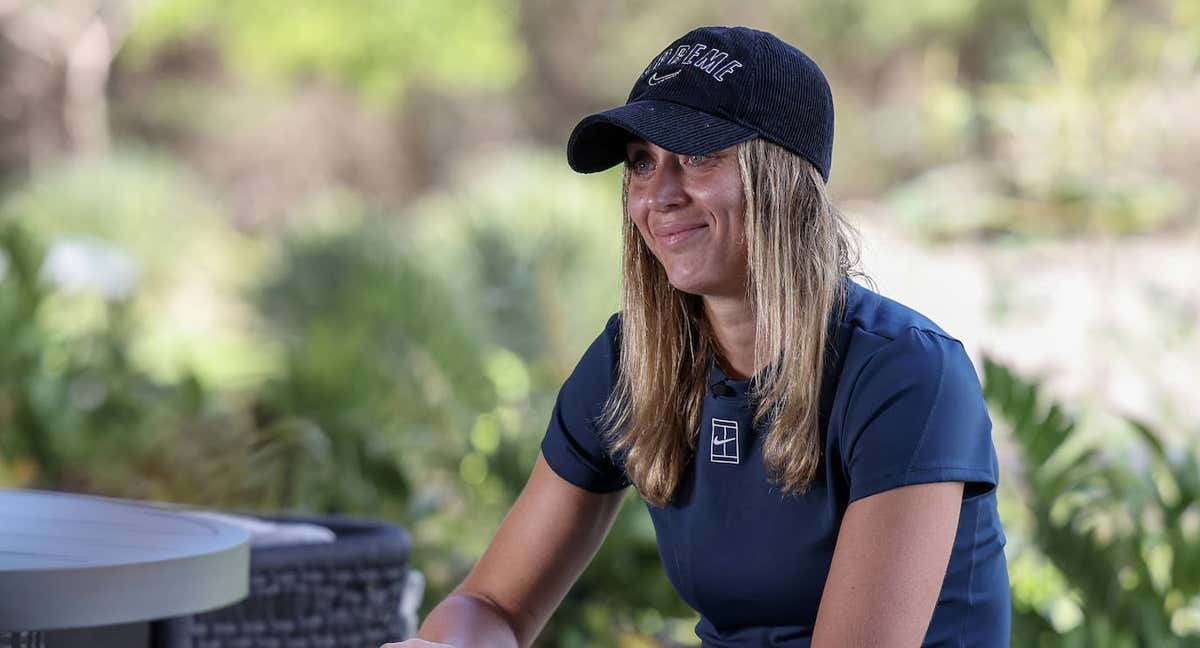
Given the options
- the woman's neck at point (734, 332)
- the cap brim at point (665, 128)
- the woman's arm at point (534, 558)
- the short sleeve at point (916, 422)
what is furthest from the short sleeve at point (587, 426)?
the short sleeve at point (916, 422)

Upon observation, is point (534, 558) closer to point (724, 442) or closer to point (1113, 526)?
point (724, 442)

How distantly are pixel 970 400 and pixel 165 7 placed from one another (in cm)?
1205

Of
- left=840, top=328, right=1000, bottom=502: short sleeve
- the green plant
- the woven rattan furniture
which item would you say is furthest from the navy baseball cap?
the green plant

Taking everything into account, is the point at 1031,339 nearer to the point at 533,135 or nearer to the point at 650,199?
the point at 650,199

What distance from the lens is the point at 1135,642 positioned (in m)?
2.38

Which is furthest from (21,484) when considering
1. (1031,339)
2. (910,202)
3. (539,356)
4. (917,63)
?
(917,63)

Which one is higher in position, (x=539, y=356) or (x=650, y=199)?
(x=650, y=199)

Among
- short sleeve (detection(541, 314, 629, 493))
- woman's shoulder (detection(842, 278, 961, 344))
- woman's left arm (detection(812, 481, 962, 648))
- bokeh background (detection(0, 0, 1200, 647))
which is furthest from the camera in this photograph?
bokeh background (detection(0, 0, 1200, 647))

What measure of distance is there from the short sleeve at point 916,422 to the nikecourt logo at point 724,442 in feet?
0.50

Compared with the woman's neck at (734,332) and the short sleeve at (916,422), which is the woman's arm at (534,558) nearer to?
the woman's neck at (734,332)

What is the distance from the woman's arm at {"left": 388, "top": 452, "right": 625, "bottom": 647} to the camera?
1.70 metres

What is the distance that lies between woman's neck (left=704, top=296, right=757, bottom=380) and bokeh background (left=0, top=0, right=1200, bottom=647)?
A: 0.81 ft

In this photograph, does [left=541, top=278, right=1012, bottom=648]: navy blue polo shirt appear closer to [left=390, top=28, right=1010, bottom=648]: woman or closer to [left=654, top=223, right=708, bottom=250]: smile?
[left=390, top=28, right=1010, bottom=648]: woman

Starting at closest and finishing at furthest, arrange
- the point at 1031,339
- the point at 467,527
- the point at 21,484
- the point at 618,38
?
1. the point at 467,527
2. the point at 21,484
3. the point at 1031,339
4. the point at 618,38
